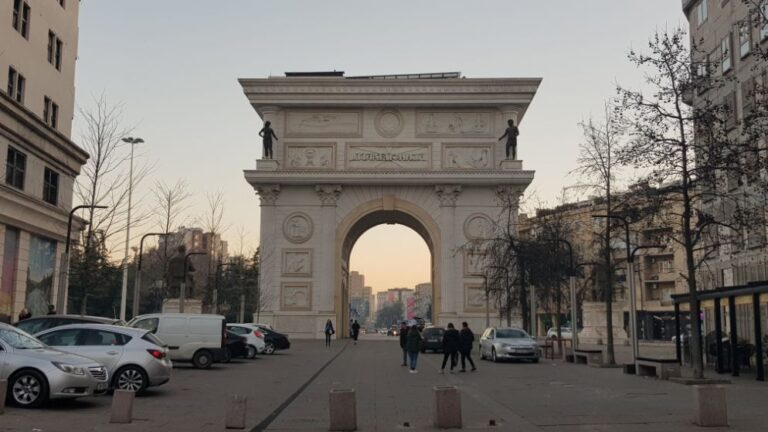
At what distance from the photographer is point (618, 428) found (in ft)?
41.3

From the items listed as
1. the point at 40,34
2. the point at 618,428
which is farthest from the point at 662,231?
the point at 40,34

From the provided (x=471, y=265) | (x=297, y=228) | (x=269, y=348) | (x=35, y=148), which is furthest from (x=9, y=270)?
(x=471, y=265)

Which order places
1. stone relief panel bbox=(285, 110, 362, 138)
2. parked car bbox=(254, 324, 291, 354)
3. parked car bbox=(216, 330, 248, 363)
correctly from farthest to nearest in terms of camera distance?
1. stone relief panel bbox=(285, 110, 362, 138)
2. parked car bbox=(254, 324, 291, 354)
3. parked car bbox=(216, 330, 248, 363)

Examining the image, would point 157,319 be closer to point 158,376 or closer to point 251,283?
point 158,376

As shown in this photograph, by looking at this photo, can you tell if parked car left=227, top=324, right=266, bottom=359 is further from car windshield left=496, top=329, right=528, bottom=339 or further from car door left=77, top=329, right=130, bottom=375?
car door left=77, top=329, right=130, bottom=375

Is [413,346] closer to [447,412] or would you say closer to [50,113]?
[447,412]

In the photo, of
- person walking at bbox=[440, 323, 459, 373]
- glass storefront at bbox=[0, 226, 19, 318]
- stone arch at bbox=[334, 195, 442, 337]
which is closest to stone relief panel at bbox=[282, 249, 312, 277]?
stone arch at bbox=[334, 195, 442, 337]

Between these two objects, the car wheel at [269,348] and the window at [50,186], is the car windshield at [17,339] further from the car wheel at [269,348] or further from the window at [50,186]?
the car wheel at [269,348]

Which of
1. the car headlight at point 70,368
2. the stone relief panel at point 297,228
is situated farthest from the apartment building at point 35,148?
the stone relief panel at point 297,228

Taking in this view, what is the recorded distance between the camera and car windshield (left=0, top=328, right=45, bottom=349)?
1457cm

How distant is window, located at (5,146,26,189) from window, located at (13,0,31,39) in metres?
5.28

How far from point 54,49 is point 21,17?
449 cm

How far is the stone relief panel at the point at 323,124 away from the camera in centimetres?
6150

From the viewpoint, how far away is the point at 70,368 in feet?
47.3
